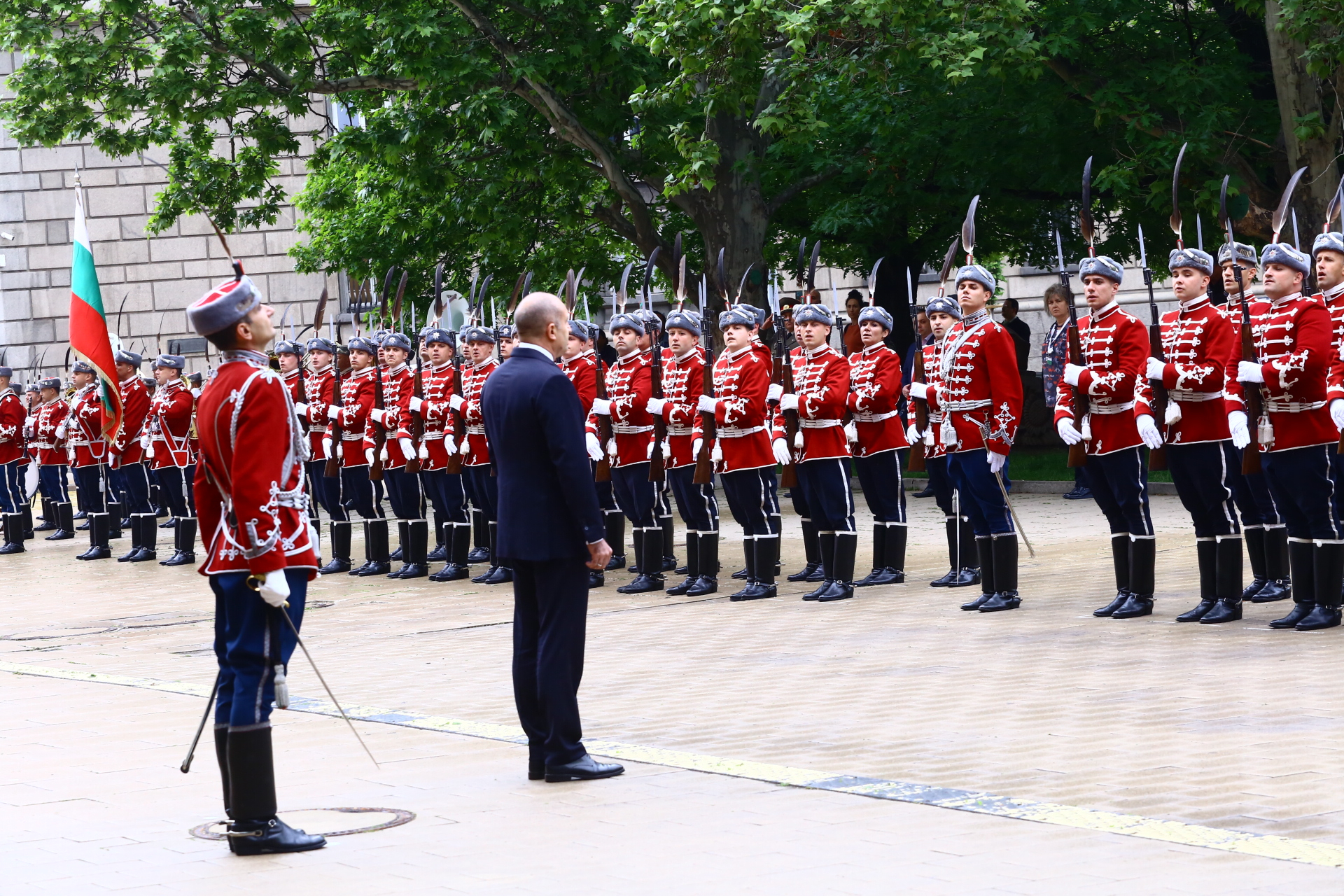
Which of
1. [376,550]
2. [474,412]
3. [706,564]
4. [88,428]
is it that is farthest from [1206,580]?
[88,428]

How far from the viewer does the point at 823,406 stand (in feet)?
41.1

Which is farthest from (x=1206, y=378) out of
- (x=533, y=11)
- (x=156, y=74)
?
(x=156, y=74)

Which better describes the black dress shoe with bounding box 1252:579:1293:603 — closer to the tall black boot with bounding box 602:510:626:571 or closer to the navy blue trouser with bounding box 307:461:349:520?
the tall black boot with bounding box 602:510:626:571

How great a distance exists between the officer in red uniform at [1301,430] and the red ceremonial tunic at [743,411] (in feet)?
12.2

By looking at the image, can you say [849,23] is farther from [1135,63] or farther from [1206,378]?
[1206,378]

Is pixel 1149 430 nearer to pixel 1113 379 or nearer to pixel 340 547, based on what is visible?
pixel 1113 379

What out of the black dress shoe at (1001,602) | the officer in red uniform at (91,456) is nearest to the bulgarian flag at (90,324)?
the officer in red uniform at (91,456)

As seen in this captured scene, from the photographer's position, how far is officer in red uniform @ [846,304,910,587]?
1285 centimetres

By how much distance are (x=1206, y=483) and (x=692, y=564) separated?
4250 mm

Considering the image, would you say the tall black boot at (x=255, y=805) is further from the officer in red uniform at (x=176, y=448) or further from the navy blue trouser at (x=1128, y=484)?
the officer in red uniform at (x=176, y=448)

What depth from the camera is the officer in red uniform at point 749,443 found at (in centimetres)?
1255

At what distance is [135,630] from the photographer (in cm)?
1277

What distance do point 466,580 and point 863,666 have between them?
6453 millimetres

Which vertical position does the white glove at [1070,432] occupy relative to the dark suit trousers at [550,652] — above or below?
above
